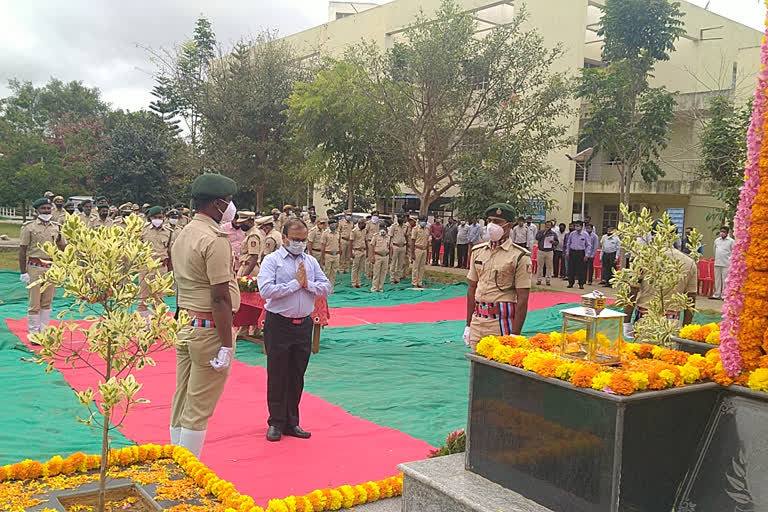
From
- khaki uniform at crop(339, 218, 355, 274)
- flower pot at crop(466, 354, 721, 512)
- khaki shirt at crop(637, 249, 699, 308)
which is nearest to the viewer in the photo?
flower pot at crop(466, 354, 721, 512)

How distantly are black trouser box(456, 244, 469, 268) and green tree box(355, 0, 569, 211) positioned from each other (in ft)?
8.59

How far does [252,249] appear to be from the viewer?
9922 millimetres

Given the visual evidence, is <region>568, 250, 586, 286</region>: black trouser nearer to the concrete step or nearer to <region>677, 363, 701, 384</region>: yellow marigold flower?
the concrete step

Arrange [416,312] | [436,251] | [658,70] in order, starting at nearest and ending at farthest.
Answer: [416,312], [436,251], [658,70]

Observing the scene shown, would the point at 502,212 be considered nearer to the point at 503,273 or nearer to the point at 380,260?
the point at 503,273

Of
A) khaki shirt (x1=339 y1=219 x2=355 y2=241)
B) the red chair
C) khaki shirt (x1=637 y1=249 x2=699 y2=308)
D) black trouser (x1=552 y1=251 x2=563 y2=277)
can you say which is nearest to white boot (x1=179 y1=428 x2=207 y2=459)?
khaki shirt (x1=637 y1=249 x2=699 y2=308)

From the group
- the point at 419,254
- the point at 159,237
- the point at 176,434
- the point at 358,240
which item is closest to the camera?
the point at 176,434

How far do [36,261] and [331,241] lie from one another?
27.3 ft

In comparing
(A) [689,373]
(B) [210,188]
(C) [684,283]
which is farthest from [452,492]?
(C) [684,283]

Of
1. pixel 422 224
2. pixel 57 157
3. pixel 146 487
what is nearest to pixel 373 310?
pixel 422 224

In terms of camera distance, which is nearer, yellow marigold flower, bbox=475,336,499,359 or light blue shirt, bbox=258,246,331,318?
yellow marigold flower, bbox=475,336,499,359

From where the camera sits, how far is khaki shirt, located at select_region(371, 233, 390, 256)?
1559 centimetres

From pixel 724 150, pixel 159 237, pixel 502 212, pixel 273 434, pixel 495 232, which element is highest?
pixel 724 150

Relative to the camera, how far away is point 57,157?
34.9 m
